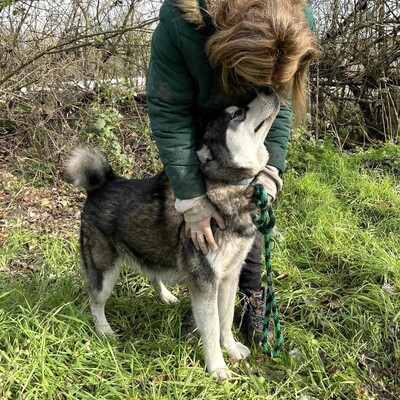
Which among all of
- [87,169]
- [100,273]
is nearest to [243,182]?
[87,169]

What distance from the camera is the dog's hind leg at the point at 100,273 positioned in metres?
2.45

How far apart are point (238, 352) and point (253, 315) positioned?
0.27m

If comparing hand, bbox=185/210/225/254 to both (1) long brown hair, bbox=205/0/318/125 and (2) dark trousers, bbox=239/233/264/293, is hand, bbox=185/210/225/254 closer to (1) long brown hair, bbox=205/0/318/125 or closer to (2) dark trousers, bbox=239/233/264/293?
(2) dark trousers, bbox=239/233/264/293

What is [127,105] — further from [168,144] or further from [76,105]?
[168,144]

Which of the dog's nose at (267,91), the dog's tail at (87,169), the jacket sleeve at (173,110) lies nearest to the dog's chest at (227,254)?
the jacket sleeve at (173,110)

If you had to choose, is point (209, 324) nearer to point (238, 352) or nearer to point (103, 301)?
point (238, 352)

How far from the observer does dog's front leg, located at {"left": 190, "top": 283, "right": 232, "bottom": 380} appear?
81.7 inches

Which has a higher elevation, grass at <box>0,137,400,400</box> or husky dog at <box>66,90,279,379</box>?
husky dog at <box>66,90,279,379</box>

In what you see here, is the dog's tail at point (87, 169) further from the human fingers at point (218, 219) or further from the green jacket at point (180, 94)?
the human fingers at point (218, 219)

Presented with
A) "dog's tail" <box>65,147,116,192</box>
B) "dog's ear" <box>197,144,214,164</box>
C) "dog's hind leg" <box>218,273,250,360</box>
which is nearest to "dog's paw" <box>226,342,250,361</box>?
"dog's hind leg" <box>218,273,250,360</box>

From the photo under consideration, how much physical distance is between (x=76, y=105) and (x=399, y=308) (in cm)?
406

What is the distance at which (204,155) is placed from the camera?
6.45 ft

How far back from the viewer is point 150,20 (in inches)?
185

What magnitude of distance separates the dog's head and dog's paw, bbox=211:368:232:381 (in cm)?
101
